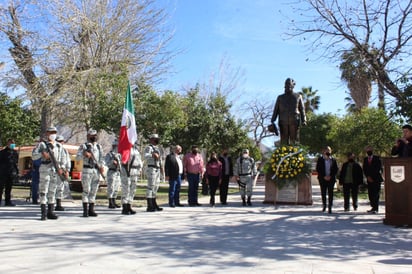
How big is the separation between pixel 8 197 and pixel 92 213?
151 inches

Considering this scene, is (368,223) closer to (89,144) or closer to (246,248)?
(246,248)

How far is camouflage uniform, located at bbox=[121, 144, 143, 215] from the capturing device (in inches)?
403

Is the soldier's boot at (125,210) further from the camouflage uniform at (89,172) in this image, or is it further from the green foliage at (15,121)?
the green foliage at (15,121)

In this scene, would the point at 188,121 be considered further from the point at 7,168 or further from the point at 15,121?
the point at 15,121

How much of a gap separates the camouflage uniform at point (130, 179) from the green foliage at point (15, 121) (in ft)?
61.2

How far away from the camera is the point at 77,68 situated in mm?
17609

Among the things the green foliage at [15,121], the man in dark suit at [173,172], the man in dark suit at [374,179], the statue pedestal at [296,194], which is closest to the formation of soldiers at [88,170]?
the man in dark suit at [173,172]

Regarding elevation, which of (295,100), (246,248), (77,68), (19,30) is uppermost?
(19,30)

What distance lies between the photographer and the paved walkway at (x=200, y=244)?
4977mm

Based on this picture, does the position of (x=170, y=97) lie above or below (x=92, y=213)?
above

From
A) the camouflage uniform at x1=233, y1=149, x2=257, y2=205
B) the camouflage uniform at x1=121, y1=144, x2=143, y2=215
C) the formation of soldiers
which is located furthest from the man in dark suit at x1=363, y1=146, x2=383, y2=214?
the camouflage uniform at x1=121, y1=144, x2=143, y2=215

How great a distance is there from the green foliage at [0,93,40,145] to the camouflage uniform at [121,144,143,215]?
18.6 m

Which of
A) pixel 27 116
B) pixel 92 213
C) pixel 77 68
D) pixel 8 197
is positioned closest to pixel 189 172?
pixel 92 213

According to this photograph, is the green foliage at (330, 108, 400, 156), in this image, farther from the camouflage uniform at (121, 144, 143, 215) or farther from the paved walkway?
the camouflage uniform at (121, 144, 143, 215)
